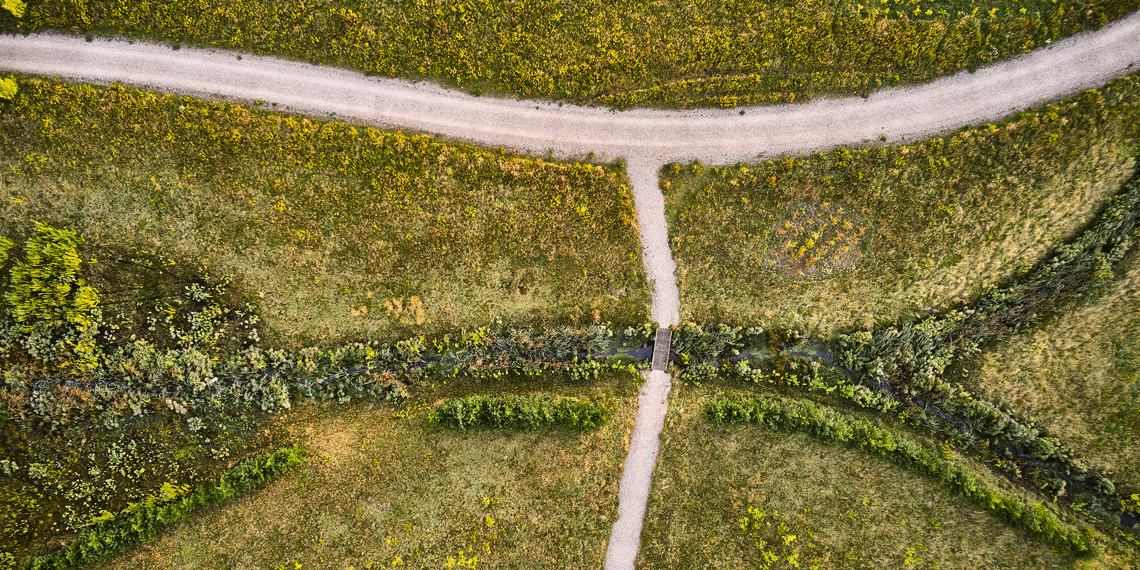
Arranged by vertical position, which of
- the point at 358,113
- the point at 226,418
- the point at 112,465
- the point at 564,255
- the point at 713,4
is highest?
the point at 713,4

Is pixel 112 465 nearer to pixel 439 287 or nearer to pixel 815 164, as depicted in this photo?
pixel 439 287

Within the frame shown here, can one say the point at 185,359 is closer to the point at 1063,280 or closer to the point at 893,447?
the point at 893,447

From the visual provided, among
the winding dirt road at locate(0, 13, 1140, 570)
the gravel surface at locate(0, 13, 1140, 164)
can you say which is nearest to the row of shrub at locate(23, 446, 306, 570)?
the winding dirt road at locate(0, 13, 1140, 570)

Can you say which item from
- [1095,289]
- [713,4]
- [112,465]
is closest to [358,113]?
[713,4]

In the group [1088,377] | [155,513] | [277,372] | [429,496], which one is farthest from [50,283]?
[1088,377]

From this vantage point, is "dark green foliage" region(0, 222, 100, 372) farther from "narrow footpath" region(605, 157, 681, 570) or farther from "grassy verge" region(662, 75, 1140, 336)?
"grassy verge" region(662, 75, 1140, 336)

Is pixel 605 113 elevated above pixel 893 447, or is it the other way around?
pixel 605 113

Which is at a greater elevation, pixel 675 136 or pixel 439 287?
pixel 675 136
